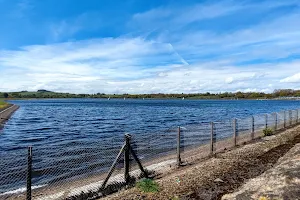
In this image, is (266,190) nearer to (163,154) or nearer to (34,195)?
(34,195)

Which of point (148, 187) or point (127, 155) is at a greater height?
point (127, 155)

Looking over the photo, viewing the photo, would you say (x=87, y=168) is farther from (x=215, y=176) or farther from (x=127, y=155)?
(x=215, y=176)

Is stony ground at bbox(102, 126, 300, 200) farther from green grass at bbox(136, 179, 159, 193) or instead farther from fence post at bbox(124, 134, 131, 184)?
fence post at bbox(124, 134, 131, 184)

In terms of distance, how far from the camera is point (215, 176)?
33.8ft

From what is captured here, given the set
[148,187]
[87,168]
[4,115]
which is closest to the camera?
[148,187]

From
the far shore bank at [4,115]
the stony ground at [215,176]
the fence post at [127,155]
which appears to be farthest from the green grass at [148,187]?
the far shore bank at [4,115]

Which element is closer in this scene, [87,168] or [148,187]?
[148,187]

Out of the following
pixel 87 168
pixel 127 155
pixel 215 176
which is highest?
pixel 127 155

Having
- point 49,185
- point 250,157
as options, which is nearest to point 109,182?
point 49,185

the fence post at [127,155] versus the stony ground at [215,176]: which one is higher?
the fence post at [127,155]

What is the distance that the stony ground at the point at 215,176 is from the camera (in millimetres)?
8453

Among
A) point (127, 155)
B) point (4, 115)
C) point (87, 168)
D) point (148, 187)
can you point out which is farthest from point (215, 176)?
point (4, 115)

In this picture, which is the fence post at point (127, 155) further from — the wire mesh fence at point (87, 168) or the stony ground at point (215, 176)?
the stony ground at point (215, 176)

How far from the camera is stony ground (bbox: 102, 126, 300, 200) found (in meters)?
8.45
